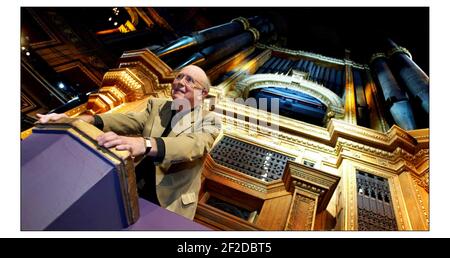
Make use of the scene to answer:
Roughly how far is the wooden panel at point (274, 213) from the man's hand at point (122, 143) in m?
2.62

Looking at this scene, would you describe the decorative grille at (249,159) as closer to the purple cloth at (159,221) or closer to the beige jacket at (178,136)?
the beige jacket at (178,136)

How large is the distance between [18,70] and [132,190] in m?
1.69

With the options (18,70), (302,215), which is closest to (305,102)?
(302,215)

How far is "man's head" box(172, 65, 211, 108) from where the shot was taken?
2.46 metres

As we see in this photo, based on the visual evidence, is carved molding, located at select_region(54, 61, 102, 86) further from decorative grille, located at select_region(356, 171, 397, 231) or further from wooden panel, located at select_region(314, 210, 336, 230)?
decorative grille, located at select_region(356, 171, 397, 231)

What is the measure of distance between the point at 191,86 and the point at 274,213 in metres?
2.31

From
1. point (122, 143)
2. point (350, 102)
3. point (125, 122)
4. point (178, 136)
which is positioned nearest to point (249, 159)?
point (125, 122)

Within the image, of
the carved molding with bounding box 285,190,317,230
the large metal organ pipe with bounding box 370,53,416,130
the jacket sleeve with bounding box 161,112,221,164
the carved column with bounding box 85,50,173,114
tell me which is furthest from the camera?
the large metal organ pipe with bounding box 370,53,416,130

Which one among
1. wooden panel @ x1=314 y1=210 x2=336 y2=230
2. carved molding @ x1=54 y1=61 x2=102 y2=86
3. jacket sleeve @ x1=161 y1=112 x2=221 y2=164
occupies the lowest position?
wooden panel @ x1=314 y1=210 x2=336 y2=230

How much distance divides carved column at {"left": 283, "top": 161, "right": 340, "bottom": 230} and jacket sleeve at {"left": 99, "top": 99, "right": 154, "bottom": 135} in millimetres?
2225

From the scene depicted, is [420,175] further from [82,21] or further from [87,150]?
[82,21]

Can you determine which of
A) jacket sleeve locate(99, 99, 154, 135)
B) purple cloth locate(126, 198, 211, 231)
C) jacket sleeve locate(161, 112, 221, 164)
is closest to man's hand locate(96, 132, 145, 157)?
jacket sleeve locate(161, 112, 221, 164)

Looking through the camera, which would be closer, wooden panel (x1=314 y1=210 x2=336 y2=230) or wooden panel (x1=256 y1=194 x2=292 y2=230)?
wooden panel (x1=256 y1=194 x2=292 y2=230)

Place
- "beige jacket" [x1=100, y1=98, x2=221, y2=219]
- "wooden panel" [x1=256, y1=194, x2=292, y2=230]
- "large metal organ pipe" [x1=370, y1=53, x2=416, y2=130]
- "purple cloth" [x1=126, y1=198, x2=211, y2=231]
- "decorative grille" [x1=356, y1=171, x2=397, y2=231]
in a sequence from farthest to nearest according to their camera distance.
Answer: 1. "large metal organ pipe" [x1=370, y1=53, x2=416, y2=130]
2. "wooden panel" [x1=256, y1=194, x2=292, y2=230]
3. "decorative grille" [x1=356, y1=171, x2=397, y2=231]
4. "beige jacket" [x1=100, y1=98, x2=221, y2=219]
5. "purple cloth" [x1=126, y1=198, x2=211, y2=231]
